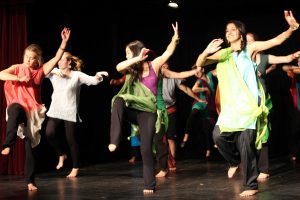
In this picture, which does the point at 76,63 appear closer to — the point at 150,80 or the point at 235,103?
the point at 150,80

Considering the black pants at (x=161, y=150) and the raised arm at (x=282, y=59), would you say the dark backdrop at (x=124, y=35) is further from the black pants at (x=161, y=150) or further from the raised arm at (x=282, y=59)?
the raised arm at (x=282, y=59)

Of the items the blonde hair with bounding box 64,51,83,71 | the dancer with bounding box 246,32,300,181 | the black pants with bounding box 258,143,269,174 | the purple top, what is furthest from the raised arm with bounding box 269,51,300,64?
the blonde hair with bounding box 64,51,83,71

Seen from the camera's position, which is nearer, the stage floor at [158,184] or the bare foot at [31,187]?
the stage floor at [158,184]

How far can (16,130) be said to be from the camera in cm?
539

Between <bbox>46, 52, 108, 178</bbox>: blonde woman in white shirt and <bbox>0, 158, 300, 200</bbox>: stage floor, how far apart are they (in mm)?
378

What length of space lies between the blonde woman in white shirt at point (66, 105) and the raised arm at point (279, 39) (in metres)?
2.29

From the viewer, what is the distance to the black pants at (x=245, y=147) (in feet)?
15.6

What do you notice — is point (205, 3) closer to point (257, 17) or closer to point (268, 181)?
point (257, 17)

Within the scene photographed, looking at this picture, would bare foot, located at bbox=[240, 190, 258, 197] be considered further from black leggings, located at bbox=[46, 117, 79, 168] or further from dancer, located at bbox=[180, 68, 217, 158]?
dancer, located at bbox=[180, 68, 217, 158]

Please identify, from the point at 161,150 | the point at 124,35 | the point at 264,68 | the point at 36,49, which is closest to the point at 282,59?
the point at 264,68

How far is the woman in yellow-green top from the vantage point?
4746 mm

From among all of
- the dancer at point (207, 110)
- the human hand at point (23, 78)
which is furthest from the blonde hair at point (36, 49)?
the dancer at point (207, 110)

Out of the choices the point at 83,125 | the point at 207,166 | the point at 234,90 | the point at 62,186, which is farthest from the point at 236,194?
the point at 83,125

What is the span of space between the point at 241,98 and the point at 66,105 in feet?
8.50
